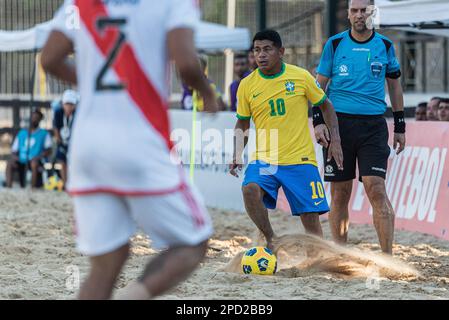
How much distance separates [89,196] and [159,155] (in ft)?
1.05

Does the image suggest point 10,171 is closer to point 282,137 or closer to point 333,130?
point 282,137

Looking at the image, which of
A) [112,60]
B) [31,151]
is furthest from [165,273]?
[31,151]

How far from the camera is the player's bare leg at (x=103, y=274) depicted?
375 cm

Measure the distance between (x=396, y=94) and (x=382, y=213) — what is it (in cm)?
102

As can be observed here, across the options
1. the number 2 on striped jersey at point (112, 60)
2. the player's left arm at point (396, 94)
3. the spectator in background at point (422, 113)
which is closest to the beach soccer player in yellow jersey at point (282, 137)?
the player's left arm at point (396, 94)

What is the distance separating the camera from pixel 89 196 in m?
3.67

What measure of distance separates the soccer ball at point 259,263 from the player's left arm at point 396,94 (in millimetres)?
1496

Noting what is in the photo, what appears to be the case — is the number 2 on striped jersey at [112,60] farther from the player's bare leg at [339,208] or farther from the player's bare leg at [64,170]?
the player's bare leg at [64,170]

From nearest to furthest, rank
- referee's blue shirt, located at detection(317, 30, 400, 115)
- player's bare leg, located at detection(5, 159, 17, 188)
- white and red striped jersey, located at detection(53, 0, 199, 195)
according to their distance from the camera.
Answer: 1. white and red striped jersey, located at detection(53, 0, 199, 195)
2. referee's blue shirt, located at detection(317, 30, 400, 115)
3. player's bare leg, located at detection(5, 159, 17, 188)

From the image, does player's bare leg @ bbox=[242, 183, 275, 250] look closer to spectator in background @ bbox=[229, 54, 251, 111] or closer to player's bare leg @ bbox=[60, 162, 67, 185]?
spectator in background @ bbox=[229, 54, 251, 111]

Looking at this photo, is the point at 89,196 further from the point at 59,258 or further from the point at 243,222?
the point at 243,222

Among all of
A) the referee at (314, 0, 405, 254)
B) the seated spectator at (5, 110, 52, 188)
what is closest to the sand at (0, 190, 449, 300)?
the referee at (314, 0, 405, 254)

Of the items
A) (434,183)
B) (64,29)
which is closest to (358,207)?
(434,183)

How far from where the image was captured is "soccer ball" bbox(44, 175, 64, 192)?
15.9 m
